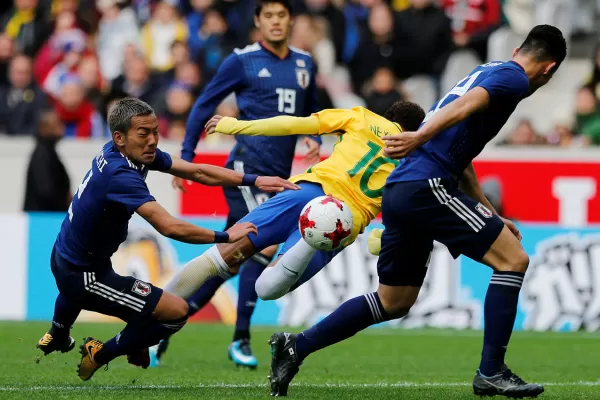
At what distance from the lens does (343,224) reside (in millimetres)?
7371

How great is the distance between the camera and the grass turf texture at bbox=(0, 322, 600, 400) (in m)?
7.29

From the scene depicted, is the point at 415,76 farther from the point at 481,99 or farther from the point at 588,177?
the point at 481,99

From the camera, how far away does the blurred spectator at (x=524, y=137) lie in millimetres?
15992

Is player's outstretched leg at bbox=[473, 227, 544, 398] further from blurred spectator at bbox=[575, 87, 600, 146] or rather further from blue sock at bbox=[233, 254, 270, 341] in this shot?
blurred spectator at bbox=[575, 87, 600, 146]

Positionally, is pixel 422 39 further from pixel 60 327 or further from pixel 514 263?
pixel 514 263

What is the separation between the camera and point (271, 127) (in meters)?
7.42

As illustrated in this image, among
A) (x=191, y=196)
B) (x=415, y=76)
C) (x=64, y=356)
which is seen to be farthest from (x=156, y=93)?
(x=64, y=356)

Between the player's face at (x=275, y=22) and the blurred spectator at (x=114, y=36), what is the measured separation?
9.06 metres

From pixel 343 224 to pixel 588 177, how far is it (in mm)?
8614

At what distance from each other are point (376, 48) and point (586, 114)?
3.17 meters

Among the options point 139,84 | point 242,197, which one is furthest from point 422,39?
point 242,197

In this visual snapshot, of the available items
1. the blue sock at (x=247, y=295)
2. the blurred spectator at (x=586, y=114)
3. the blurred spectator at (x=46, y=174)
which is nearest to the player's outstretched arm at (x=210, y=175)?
the blue sock at (x=247, y=295)

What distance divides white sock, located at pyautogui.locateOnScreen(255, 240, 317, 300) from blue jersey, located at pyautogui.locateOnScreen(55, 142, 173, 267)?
940 mm

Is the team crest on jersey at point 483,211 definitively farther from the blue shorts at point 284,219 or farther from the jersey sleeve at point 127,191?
the jersey sleeve at point 127,191
